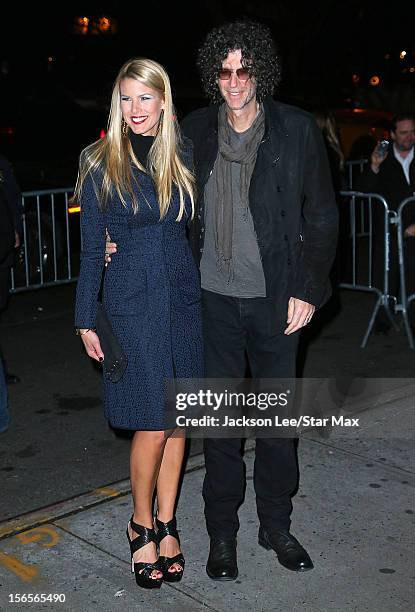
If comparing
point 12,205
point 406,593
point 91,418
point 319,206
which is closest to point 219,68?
point 319,206

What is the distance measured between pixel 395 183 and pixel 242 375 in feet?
14.2

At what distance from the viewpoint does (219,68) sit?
402 cm

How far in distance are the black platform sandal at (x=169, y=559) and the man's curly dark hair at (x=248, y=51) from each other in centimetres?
184

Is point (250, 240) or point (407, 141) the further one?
point (407, 141)

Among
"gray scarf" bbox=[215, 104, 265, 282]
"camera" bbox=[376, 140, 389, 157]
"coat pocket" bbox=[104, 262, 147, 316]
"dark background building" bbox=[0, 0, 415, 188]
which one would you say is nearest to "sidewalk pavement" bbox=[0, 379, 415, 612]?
"coat pocket" bbox=[104, 262, 147, 316]

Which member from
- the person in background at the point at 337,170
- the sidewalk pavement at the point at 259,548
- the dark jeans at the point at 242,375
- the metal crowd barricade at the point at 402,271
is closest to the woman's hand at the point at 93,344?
the dark jeans at the point at 242,375

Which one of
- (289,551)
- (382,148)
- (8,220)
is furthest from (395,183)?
(289,551)

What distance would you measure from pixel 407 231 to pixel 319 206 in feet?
13.3

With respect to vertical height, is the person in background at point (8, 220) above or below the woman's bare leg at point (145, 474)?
above

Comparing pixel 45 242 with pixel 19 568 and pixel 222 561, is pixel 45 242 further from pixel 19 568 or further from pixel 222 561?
pixel 222 561

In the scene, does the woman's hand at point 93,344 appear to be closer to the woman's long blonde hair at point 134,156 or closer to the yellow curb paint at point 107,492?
the woman's long blonde hair at point 134,156

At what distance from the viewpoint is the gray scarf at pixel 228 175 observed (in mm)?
4051

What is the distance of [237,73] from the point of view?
397 centimetres

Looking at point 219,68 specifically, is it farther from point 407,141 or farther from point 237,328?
point 407,141
